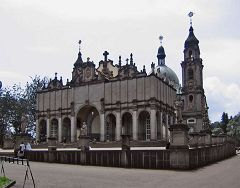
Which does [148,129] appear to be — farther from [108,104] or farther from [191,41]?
[191,41]

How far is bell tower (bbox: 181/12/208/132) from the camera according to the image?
79375 mm

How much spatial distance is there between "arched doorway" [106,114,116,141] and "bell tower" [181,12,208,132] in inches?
1097

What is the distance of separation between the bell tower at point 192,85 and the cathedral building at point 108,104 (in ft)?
64.7

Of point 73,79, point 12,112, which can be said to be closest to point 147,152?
point 73,79

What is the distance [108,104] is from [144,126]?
21.8ft

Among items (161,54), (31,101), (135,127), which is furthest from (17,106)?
(161,54)

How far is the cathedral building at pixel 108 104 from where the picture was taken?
51.5 meters

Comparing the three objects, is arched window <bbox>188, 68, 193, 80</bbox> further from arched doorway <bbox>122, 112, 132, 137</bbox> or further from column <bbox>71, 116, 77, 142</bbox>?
column <bbox>71, 116, 77, 142</bbox>

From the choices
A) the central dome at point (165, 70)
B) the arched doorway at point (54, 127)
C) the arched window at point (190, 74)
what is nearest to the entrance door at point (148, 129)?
the arched doorway at point (54, 127)

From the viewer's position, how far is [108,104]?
5475 cm

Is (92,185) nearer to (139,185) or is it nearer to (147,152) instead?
(139,185)

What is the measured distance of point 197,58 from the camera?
261 ft

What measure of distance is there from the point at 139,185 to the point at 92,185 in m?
1.87

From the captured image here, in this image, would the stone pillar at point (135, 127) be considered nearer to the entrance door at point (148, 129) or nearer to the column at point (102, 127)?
the entrance door at point (148, 129)
